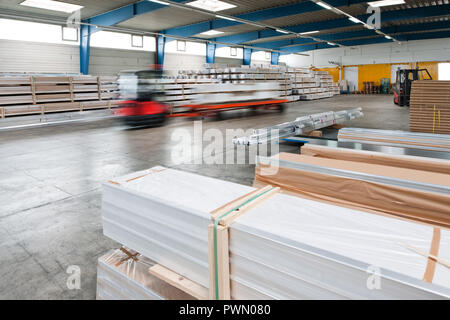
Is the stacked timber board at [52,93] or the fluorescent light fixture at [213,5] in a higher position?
the fluorescent light fixture at [213,5]

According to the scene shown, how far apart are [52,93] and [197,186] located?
12854 mm

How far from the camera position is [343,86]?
32.5 m

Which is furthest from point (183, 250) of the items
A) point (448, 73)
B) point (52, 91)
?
point (448, 73)

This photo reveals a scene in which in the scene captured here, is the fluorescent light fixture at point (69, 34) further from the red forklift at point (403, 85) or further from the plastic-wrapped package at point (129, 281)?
the red forklift at point (403, 85)

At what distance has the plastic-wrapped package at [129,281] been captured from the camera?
172 centimetres

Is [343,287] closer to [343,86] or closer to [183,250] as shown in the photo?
[183,250]

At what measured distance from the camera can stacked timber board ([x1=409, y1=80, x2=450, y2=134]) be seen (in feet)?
18.8

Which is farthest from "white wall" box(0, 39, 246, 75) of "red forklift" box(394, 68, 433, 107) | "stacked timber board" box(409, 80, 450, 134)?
"stacked timber board" box(409, 80, 450, 134)

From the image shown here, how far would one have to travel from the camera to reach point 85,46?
15711 mm

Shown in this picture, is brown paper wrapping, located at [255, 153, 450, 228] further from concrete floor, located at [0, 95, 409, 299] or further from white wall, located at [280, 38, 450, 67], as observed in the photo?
white wall, located at [280, 38, 450, 67]

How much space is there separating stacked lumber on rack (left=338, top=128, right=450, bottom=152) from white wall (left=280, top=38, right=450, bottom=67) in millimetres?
28489

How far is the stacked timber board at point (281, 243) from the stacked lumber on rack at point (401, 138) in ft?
12.3

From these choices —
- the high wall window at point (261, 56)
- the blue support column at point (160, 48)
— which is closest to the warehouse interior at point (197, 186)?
the blue support column at point (160, 48)

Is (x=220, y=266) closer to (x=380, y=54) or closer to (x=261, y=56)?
(x=261, y=56)
